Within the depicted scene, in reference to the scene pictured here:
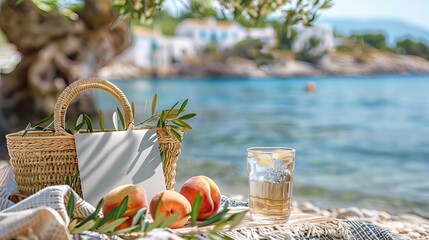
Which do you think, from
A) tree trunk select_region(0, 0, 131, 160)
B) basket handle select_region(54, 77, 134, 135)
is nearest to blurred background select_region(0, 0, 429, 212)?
tree trunk select_region(0, 0, 131, 160)

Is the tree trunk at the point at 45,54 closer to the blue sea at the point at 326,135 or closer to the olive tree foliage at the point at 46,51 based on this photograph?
the olive tree foliage at the point at 46,51

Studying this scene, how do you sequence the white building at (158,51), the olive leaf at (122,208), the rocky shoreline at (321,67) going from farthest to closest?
the white building at (158,51) → the rocky shoreline at (321,67) → the olive leaf at (122,208)

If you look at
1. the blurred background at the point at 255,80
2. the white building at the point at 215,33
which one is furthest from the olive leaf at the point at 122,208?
the white building at the point at 215,33

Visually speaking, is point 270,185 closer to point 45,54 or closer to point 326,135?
point 45,54

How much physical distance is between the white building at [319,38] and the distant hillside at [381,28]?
54 cm

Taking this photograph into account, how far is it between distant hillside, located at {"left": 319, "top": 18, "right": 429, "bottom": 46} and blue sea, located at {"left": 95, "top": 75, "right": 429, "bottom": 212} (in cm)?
330

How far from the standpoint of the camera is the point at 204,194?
1.55 m

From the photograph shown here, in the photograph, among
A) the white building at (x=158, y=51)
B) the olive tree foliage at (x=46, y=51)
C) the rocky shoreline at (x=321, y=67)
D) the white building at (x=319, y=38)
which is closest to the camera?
the olive tree foliage at (x=46, y=51)

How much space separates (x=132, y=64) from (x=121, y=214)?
39808mm

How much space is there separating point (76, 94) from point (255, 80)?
3597 centimetres

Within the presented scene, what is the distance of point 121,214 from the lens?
1.31 metres

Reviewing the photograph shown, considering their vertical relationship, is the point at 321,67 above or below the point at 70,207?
below

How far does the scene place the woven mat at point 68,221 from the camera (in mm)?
1222

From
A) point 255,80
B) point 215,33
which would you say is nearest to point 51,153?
point 255,80
